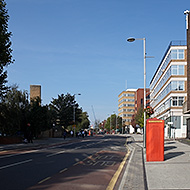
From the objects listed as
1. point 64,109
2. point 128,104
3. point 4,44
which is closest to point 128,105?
point 128,104

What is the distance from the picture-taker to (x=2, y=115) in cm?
3744

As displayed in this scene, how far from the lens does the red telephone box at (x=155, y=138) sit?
1524 centimetres

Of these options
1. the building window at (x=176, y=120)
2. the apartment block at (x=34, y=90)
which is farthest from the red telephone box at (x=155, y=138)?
the apartment block at (x=34, y=90)

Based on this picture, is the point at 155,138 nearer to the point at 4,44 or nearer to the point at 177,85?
the point at 4,44

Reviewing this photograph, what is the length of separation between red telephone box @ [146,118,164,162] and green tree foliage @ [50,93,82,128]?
64.6 meters

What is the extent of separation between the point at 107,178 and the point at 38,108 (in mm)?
36125

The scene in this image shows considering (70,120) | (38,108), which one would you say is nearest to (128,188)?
(38,108)

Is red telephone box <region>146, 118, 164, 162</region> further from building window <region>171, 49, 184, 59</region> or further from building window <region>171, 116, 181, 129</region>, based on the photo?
building window <region>171, 49, 184, 59</region>

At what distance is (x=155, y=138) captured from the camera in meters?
15.3

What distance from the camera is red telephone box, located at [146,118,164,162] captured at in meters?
15.2

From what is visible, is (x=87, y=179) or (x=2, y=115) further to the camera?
(x=2, y=115)

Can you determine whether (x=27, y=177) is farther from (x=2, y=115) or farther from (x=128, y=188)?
(x=2, y=115)

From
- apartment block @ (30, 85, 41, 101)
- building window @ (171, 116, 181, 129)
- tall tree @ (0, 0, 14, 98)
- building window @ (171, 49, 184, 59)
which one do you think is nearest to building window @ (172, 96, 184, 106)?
building window @ (171, 116, 181, 129)

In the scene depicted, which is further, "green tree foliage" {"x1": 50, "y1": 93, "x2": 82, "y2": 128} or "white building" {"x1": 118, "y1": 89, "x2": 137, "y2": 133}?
"white building" {"x1": 118, "y1": 89, "x2": 137, "y2": 133}
